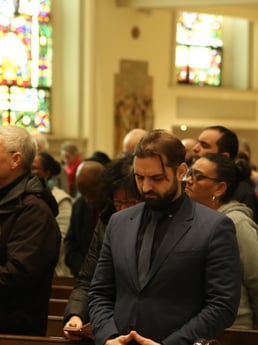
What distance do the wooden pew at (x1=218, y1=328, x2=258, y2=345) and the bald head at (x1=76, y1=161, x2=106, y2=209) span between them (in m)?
1.85

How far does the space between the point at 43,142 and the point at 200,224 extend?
17.0 feet

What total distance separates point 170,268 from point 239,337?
930 mm

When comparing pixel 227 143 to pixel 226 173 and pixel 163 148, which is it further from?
pixel 163 148

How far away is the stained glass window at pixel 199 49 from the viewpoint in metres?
17.3

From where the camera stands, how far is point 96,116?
15.4m

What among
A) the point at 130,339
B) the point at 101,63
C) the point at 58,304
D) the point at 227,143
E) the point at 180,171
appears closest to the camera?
the point at 130,339

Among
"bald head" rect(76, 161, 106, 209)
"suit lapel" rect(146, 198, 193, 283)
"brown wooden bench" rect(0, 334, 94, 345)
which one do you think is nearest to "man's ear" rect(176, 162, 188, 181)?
"suit lapel" rect(146, 198, 193, 283)

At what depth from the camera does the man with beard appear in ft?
11.8

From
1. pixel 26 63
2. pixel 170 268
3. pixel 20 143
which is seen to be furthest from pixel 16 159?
pixel 26 63

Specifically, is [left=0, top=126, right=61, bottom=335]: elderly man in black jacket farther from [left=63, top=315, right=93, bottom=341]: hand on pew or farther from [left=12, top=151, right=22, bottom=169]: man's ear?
[left=63, top=315, right=93, bottom=341]: hand on pew

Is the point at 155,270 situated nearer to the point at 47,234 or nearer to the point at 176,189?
the point at 176,189

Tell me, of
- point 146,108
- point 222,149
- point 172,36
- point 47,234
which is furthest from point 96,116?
point 47,234

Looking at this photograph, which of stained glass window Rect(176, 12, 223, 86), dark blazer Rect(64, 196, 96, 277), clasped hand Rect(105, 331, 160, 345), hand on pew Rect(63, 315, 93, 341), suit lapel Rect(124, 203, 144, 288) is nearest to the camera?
clasped hand Rect(105, 331, 160, 345)

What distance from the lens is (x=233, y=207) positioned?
4.81m
